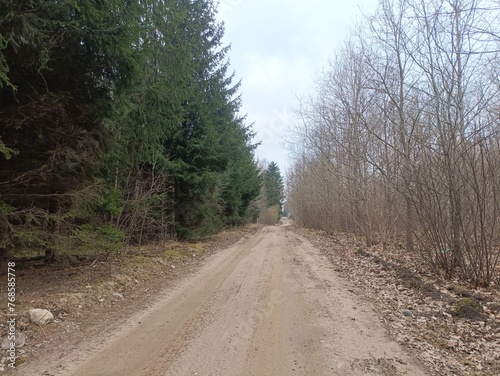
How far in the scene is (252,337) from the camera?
4250mm

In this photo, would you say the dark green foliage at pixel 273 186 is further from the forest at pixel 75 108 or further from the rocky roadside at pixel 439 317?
the rocky roadside at pixel 439 317

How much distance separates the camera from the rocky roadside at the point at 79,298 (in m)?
4.14

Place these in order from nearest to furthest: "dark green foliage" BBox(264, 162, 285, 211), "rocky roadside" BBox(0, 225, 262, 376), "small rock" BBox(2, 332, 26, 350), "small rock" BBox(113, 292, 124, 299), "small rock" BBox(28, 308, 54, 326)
A: "small rock" BBox(2, 332, 26, 350) < "rocky roadside" BBox(0, 225, 262, 376) < "small rock" BBox(28, 308, 54, 326) < "small rock" BBox(113, 292, 124, 299) < "dark green foliage" BBox(264, 162, 285, 211)

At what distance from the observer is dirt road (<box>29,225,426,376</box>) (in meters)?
3.45

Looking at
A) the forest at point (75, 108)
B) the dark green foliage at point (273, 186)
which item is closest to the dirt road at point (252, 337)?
the forest at point (75, 108)

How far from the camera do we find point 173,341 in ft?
13.5

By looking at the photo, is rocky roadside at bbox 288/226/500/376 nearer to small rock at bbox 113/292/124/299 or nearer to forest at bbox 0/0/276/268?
small rock at bbox 113/292/124/299

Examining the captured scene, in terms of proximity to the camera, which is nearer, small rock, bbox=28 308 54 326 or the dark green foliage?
small rock, bbox=28 308 54 326

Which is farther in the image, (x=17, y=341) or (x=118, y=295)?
(x=118, y=295)

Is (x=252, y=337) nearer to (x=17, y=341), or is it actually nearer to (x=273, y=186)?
(x=17, y=341)

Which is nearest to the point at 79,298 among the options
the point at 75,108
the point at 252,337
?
the point at 252,337

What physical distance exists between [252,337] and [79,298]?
11.3 feet

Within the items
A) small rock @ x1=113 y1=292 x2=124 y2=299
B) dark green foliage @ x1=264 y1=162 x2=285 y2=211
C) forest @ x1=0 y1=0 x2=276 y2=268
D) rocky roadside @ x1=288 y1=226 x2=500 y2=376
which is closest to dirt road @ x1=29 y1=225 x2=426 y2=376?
rocky roadside @ x1=288 y1=226 x2=500 y2=376

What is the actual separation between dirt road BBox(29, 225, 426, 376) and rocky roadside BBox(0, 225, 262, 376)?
0.49 meters
